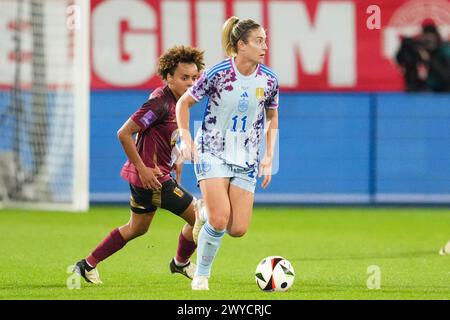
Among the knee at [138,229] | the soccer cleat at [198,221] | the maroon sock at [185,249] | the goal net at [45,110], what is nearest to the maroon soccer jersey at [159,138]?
the knee at [138,229]

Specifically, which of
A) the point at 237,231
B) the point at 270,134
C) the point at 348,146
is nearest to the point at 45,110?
the point at 348,146

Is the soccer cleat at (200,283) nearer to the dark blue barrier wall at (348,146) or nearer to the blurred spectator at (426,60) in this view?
the dark blue barrier wall at (348,146)

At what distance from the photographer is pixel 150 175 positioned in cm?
823

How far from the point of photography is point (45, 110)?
15836 millimetres

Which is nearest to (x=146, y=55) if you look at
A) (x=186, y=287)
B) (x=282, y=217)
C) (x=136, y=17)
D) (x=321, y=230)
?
(x=136, y=17)

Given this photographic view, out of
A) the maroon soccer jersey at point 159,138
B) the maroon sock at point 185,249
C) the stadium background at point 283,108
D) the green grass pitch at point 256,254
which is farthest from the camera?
the stadium background at point 283,108

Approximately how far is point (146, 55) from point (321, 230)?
17.8ft

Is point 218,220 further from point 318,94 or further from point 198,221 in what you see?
point 318,94

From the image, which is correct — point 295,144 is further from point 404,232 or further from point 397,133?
point 404,232

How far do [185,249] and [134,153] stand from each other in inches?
40.0

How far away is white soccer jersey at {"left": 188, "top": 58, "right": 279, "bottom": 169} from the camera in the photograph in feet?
25.4

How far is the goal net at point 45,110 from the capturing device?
15227 millimetres

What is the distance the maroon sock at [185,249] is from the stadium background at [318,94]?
8177 mm

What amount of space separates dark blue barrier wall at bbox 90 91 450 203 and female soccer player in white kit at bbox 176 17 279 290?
30.5 feet
